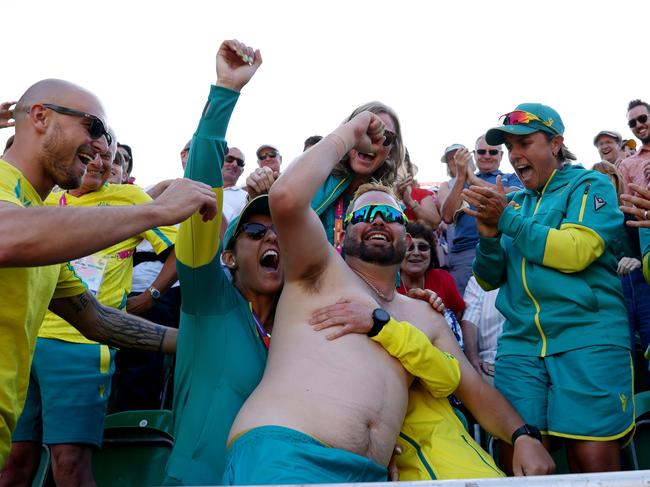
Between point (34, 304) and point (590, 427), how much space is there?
2.65 meters

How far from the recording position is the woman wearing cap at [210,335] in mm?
3174

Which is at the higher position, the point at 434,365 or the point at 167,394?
the point at 434,365

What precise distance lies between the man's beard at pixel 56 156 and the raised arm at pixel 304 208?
815mm

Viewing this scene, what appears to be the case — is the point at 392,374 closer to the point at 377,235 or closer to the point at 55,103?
the point at 377,235

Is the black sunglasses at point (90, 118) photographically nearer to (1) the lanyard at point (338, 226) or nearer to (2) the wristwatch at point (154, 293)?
(1) the lanyard at point (338, 226)

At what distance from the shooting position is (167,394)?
5316 millimetres

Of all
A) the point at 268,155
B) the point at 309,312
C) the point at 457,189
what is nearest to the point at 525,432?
the point at 309,312

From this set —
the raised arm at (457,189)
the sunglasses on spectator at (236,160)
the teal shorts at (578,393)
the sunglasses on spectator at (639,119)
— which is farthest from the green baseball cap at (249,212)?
the sunglasses on spectator at (639,119)

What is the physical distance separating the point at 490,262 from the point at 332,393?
1.59 m

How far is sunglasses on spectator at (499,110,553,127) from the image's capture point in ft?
14.3

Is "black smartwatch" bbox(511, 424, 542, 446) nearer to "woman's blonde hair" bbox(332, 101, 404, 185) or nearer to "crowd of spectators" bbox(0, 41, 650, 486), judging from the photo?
"crowd of spectators" bbox(0, 41, 650, 486)

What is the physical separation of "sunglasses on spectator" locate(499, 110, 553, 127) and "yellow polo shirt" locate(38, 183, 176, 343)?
85.7 inches

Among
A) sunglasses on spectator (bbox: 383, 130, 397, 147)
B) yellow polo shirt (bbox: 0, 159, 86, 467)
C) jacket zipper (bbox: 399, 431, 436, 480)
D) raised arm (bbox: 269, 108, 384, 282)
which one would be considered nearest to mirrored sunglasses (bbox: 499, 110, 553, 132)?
sunglasses on spectator (bbox: 383, 130, 397, 147)

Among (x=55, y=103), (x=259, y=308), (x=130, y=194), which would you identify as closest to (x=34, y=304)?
(x=55, y=103)
